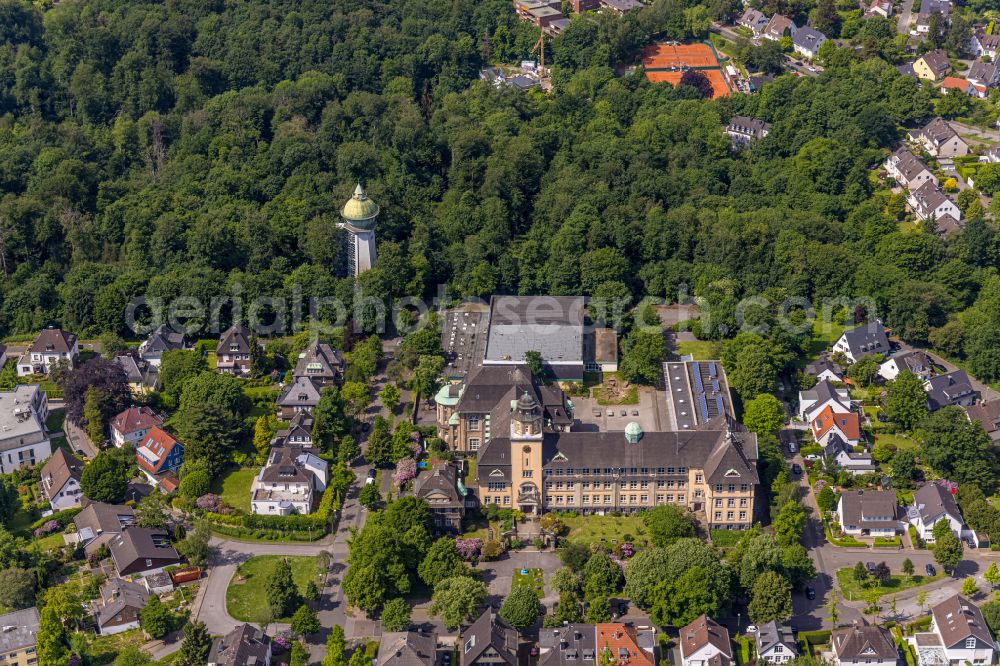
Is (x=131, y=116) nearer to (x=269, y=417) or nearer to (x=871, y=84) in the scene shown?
(x=269, y=417)

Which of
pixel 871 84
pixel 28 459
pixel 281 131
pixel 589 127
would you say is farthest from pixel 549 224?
pixel 28 459

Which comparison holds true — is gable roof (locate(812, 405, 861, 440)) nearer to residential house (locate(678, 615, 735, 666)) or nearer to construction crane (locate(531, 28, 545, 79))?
residential house (locate(678, 615, 735, 666))

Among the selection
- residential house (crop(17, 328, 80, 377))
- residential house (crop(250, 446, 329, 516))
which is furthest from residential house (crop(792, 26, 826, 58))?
residential house (crop(17, 328, 80, 377))

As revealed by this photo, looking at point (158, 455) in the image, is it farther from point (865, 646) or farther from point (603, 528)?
point (865, 646)

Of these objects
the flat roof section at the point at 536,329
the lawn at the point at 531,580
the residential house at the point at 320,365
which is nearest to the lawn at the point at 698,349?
the flat roof section at the point at 536,329

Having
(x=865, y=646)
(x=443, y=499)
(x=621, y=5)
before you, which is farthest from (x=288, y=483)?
(x=621, y=5)
